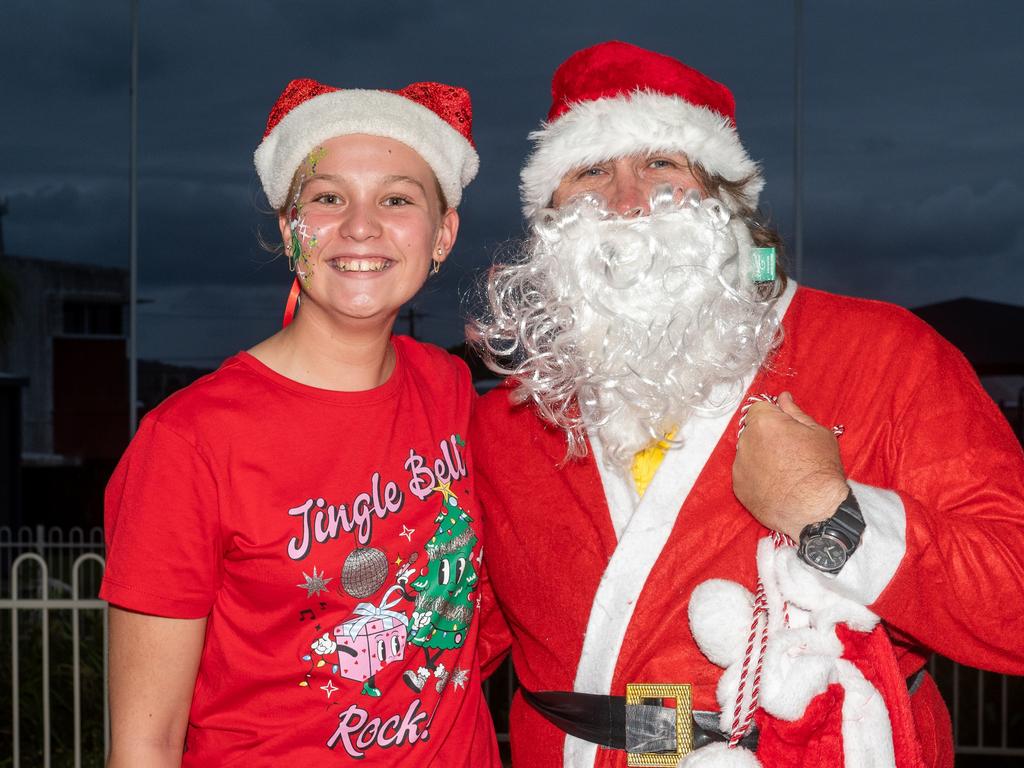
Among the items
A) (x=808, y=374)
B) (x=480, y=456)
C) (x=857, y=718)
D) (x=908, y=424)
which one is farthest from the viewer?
(x=480, y=456)

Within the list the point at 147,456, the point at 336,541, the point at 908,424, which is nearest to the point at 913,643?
the point at 908,424

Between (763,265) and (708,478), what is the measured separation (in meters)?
0.48

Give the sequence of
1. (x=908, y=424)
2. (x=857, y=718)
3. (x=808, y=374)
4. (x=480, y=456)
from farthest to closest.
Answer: (x=480, y=456), (x=808, y=374), (x=908, y=424), (x=857, y=718)

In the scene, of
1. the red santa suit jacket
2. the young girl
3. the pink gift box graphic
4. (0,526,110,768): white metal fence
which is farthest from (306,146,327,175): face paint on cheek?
(0,526,110,768): white metal fence

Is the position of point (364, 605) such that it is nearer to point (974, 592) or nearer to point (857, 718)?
point (857, 718)

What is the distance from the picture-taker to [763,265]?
2.20m

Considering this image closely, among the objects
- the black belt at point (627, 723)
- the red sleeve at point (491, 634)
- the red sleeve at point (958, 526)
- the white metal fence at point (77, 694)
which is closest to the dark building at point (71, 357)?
the white metal fence at point (77, 694)

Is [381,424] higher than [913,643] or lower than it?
higher

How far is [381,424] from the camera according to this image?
227 centimetres

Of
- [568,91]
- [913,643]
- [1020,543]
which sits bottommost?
[913,643]

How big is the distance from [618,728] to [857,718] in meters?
0.50

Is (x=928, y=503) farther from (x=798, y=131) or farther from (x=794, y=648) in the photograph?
(x=798, y=131)

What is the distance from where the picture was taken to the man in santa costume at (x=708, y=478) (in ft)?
5.98

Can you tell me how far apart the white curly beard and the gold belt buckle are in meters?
0.47
